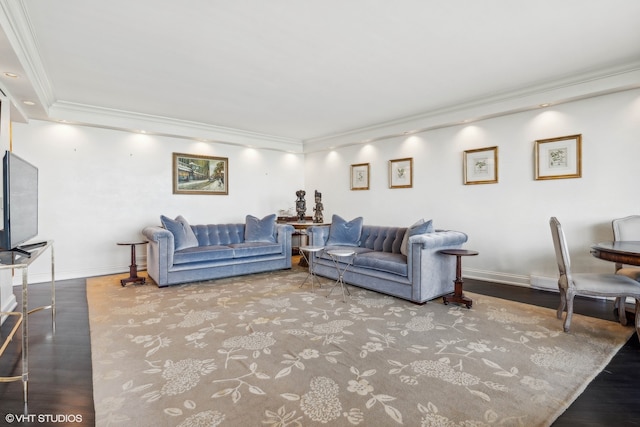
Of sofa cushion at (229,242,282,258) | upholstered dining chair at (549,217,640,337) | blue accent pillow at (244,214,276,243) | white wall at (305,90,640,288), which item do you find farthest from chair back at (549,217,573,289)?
blue accent pillow at (244,214,276,243)

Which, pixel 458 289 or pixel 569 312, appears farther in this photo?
pixel 458 289

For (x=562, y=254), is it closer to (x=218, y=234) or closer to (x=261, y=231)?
(x=261, y=231)

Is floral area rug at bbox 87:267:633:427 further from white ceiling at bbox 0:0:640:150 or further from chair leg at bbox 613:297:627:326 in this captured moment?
white ceiling at bbox 0:0:640:150

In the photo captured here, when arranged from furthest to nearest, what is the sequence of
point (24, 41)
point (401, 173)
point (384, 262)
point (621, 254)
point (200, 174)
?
point (200, 174)
point (401, 173)
point (384, 262)
point (24, 41)
point (621, 254)

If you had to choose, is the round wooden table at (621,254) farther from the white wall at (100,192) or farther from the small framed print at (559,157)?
the white wall at (100,192)

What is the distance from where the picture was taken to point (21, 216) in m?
2.49

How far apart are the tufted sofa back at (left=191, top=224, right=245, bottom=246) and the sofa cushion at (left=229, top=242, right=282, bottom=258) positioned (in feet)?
0.91

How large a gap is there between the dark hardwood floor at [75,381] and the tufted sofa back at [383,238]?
2.21 metres

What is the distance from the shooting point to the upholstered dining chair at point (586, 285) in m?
2.75

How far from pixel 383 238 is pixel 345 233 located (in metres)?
0.66

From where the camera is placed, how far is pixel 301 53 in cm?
332

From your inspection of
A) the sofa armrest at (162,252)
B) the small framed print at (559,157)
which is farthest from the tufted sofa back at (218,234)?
the small framed print at (559,157)

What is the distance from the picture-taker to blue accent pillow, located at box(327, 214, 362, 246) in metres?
5.23

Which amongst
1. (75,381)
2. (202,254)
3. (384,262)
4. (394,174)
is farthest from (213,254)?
(394,174)
